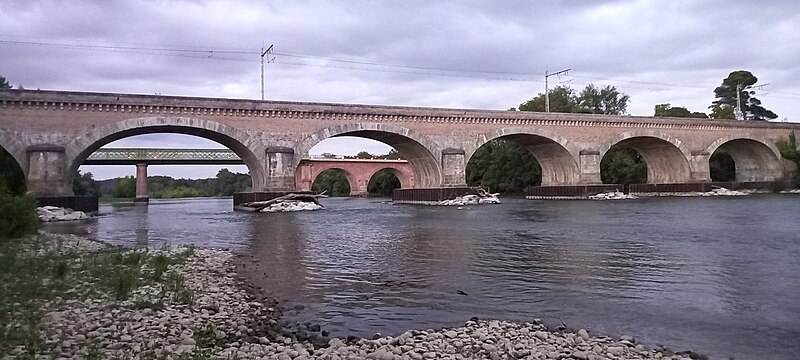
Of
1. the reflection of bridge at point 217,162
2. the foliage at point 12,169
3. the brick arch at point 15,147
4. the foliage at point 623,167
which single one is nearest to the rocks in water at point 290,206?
the brick arch at point 15,147

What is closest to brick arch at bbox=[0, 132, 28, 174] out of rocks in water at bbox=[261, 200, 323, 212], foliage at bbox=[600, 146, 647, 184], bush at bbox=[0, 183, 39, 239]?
rocks in water at bbox=[261, 200, 323, 212]

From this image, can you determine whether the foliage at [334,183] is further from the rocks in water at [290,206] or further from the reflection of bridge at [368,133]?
the rocks in water at [290,206]

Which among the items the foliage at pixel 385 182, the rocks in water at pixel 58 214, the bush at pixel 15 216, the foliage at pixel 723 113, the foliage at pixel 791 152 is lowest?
the rocks in water at pixel 58 214

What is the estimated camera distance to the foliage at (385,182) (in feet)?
322

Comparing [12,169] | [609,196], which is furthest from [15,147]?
[609,196]

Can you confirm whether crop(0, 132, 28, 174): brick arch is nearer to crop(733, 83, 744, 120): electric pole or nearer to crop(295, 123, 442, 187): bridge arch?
crop(295, 123, 442, 187): bridge arch

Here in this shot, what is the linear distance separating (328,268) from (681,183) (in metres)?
47.5

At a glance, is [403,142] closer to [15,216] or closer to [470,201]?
[470,201]

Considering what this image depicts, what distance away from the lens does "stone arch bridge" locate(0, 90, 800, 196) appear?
103ft

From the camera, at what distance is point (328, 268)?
1259 centimetres

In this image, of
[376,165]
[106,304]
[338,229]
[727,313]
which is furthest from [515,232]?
[376,165]

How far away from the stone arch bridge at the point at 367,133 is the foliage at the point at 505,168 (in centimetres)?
1412

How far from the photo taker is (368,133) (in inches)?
1657

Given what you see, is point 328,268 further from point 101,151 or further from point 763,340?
point 101,151
